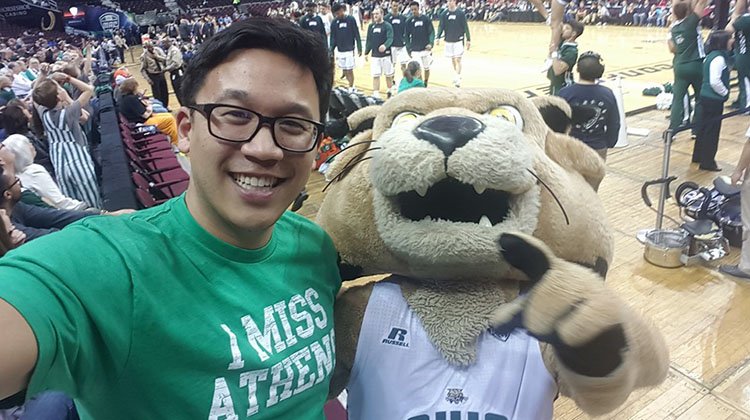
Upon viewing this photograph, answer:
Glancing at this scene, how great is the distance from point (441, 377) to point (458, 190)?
0.41m

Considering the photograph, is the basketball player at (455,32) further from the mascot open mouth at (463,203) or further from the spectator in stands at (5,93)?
the mascot open mouth at (463,203)

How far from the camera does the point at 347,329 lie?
4.07ft

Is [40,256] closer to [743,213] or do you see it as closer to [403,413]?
[403,413]

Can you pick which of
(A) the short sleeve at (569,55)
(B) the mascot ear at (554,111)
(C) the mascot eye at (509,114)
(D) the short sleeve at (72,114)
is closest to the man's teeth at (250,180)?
(C) the mascot eye at (509,114)

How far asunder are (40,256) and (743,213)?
3845 mm

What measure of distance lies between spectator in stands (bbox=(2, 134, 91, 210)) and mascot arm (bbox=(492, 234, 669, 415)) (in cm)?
326

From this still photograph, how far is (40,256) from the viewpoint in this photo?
0.75 meters

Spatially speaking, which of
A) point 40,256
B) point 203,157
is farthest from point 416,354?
point 40,256

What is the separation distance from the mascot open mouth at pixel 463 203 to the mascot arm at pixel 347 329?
0.25 m

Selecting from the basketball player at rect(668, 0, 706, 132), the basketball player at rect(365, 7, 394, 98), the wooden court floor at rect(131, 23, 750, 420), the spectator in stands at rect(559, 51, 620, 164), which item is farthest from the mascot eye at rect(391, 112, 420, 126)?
the basketball player at rect(365, 7, 394, 98)

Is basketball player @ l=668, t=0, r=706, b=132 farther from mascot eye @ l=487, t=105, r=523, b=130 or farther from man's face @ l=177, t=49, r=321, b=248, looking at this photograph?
man's face @ l=177, t=49, r=321, b=248

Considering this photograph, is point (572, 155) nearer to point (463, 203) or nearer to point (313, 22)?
point (463, 203)

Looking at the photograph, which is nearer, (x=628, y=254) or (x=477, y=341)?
(x=477, y=341)

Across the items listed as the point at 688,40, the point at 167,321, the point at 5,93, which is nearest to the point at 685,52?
the point at 688,40
